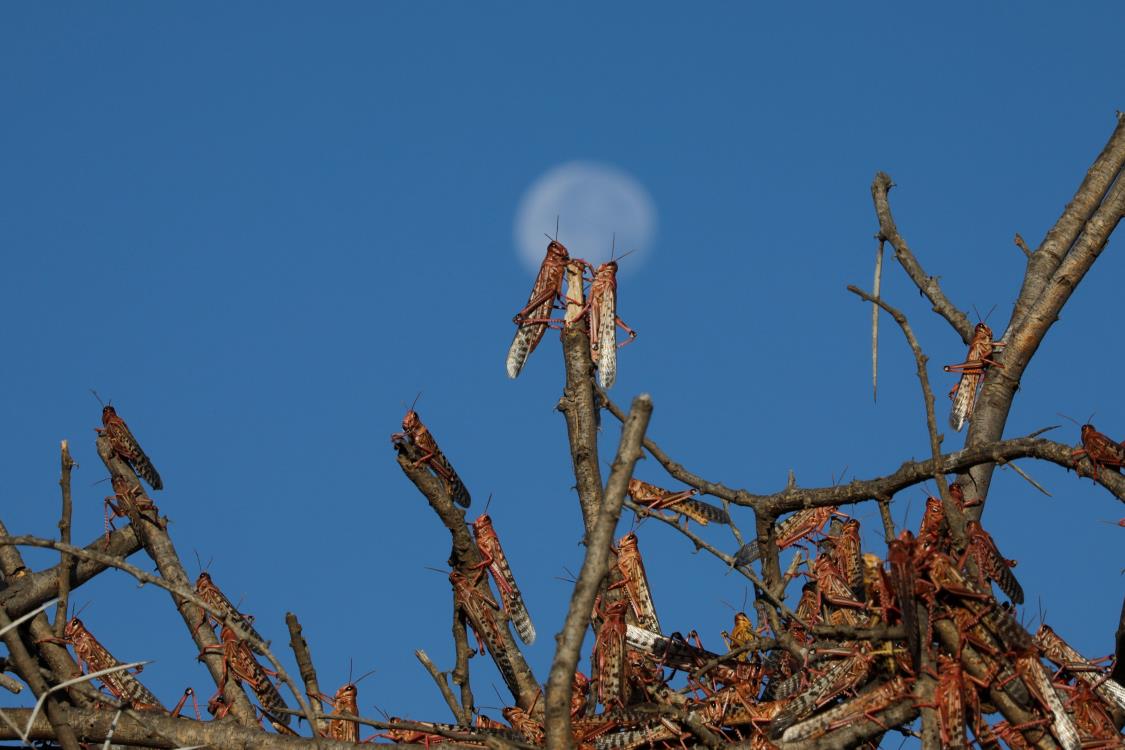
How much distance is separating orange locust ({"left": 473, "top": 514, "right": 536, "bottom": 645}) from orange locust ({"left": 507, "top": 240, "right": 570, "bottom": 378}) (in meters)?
1.13

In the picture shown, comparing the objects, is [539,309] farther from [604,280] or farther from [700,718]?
[700,718]

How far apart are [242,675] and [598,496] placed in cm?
204

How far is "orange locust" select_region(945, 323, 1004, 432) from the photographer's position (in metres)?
9.16

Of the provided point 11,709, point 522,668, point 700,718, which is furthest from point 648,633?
point 11,709

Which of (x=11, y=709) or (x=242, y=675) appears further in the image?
(x=242, y=675)

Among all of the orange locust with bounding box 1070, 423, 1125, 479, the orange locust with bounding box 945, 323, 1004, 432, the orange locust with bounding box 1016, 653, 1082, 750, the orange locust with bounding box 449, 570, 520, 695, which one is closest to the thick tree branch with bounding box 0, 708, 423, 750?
the orange locust with bounding box 449, 570, 520, 695

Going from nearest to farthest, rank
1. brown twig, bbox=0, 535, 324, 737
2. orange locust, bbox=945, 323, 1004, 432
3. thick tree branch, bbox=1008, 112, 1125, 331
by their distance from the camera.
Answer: brown twig, bbox=0, 535, 324, 737
orange locust, bbox=945, 323, 1004, 432
thick tree branch, bbox=1008, 112, 1125, 331

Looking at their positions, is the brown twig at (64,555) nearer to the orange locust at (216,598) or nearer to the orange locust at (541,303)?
the orange locust at (216,598)

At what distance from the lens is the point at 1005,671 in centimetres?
526

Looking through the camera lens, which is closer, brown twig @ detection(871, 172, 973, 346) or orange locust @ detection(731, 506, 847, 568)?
orange locust @ detection(731, 506, 847, 568)

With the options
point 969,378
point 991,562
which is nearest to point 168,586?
point 991,562

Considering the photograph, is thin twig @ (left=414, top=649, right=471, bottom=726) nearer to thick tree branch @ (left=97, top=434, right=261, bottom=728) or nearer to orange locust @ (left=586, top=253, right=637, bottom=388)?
thick tree branch @ (left=97, top=434, right=261, bottom=728)

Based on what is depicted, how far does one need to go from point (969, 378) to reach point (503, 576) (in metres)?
3.56

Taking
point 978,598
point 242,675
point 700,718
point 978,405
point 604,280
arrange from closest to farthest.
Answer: point 978,598
point 700,718
point 242,675
point 604,280
point 978,405
